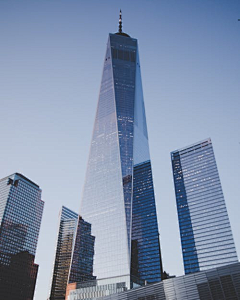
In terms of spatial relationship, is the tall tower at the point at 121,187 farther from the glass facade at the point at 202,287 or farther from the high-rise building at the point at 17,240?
the high-rise building at the point at 17,240

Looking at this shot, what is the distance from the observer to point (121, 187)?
410 feet

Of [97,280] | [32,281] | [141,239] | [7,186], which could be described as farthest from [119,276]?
[7,186]

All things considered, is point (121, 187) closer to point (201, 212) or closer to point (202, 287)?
point (201, 212)

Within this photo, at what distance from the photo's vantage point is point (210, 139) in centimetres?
18800

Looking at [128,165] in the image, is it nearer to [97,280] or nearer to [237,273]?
[97,280]

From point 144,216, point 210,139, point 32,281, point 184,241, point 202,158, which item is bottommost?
point 32,281

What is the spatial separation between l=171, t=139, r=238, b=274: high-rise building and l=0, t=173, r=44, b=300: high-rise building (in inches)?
3749

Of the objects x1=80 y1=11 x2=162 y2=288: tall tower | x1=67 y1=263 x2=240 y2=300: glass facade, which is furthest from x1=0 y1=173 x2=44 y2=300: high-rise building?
x1=67 y1=263 x2=240 y2=300: glass facade

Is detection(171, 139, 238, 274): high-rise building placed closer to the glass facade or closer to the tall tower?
the tall tower

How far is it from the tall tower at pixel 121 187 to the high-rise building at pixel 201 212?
20.7 metres

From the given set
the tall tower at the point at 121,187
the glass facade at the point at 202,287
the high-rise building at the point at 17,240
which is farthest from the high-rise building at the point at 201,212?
the high-rise building at the point at 17,240

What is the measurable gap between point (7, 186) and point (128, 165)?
97685 mm

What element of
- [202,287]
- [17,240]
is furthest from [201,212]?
[17,240]

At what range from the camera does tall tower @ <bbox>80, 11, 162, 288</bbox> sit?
115m
